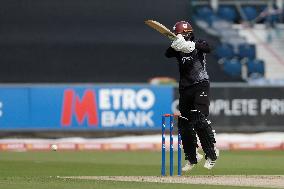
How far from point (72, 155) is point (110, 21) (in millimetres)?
12142

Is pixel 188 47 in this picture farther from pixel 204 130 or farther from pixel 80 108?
pixel 80 108

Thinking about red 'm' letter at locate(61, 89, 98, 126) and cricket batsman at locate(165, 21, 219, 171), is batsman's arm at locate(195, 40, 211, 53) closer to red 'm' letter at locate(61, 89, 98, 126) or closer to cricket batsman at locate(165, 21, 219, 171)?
cricket batsman at locate(165, 21, 219, 171)

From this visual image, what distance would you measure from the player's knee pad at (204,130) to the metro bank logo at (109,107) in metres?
10.3

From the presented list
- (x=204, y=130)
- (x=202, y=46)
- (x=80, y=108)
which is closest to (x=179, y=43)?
(x=202, y=46)

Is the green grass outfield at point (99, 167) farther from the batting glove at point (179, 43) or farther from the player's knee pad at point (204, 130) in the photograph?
the batting glove at point (179, 43)

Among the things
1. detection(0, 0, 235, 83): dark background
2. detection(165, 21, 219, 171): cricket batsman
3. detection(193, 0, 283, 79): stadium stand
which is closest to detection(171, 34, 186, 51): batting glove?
detection(165, 21, 219, 171): cricket batsman

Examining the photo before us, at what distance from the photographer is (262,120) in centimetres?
2341

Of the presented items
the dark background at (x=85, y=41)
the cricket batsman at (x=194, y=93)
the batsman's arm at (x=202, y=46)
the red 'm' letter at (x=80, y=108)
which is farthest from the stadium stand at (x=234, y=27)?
the batsman's arm at (x=202, y=46)

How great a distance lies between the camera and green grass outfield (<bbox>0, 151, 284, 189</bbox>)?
35.2ft


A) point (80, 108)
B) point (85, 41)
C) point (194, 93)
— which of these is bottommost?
point (80, 108)

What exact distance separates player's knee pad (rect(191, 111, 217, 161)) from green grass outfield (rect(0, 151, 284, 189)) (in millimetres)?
690

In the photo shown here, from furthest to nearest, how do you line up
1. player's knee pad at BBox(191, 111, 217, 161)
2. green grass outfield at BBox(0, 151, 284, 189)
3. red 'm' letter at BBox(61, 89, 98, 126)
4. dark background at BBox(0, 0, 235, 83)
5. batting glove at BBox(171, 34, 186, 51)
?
dark background at BBox(0, 0, 235, 83), red 'm' letter at BBox(61, 89, 98, 126), player's knee pad at BBox(191, 111, 217, 161), batting glove at BBox(171, 34, 186, 51), green grass outfield at BBox(0, 151, 284, 189)

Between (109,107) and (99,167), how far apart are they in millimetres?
7961

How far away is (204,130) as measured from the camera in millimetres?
12406
